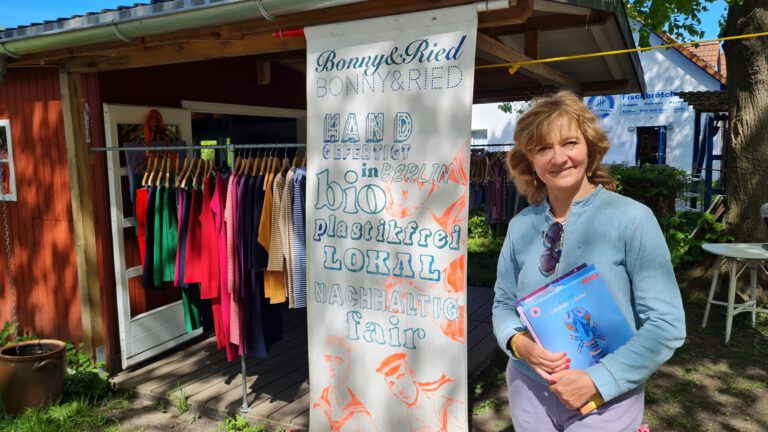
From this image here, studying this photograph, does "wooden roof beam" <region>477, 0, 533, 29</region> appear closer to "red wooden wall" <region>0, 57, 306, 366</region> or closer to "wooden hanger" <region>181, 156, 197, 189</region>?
"wooden hanger" <region>181, 156, 197, 189</region>

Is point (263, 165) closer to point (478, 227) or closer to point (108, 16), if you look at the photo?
point (108, 16)

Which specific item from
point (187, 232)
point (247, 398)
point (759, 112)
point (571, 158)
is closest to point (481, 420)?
point (247, 398)

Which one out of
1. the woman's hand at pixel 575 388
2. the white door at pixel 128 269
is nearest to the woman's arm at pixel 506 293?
the woman's hand at pixel 575 388

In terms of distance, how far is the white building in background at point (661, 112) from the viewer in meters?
18.0

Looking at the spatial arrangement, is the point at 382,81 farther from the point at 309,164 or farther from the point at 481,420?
the point at 481,420

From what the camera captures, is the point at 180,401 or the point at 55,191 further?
the point at 55,191

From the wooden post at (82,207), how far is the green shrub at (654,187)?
8193 millimetres

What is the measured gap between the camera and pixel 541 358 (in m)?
1.69

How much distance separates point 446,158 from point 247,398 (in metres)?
2.53

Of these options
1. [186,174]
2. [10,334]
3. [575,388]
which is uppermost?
[186,174]

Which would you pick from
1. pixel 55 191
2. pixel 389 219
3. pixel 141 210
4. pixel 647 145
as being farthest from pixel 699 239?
pixel 647 145

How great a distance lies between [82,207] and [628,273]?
4282 millimetres

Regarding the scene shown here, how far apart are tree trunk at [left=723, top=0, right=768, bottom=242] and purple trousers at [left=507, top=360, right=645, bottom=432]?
219 inches

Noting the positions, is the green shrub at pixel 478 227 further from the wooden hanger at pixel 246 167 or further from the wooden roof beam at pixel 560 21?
the wooden hanger at pixel 246 167
